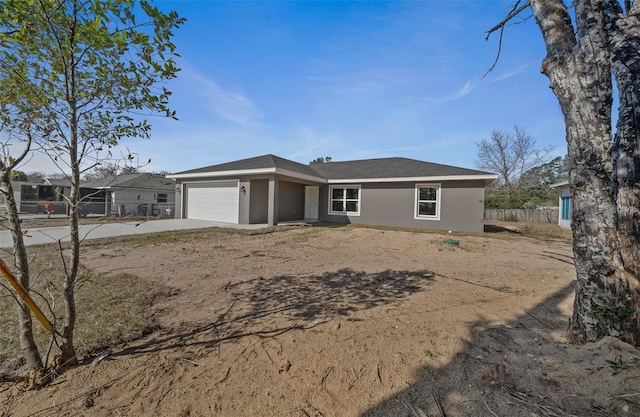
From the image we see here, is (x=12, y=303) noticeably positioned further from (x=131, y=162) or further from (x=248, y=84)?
(x=248, y=84)

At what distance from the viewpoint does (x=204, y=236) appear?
9977 mm

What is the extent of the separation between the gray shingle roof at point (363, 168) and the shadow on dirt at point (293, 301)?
8.68 meters

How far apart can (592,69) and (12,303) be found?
7.31 m

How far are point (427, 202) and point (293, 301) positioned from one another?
38.5ft

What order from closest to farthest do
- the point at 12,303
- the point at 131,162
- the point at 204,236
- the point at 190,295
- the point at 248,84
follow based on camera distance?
the point at 131,162 < the point at 12,303 < the point at 190,295 < the point at 248,84 < the point at 204,236

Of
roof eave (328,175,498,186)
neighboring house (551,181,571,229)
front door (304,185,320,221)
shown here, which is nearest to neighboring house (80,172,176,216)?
front door (304,185,320,221)

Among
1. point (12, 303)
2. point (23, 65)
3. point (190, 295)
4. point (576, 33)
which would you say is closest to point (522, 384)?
point (576, 33)

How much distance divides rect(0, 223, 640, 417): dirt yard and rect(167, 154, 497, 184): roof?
838 centimetres

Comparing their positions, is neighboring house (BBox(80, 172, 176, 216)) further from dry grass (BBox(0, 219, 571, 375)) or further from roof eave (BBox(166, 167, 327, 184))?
dry grass (BBox(0, 219, 571, 375))

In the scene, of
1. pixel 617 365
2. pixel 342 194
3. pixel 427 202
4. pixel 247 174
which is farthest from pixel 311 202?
pixel 617 365

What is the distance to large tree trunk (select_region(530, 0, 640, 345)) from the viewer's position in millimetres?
2139

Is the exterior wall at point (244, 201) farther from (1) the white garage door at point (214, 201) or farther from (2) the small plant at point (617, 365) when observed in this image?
(2) the small plant at point (617, 365)

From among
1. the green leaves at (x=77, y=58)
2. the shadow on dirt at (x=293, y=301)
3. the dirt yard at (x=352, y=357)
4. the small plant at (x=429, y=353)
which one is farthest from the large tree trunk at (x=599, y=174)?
the green leaves at (x=77, y=58)

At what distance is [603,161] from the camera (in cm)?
229
